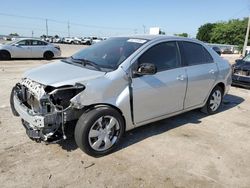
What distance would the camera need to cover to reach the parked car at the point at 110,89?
3.63 meters

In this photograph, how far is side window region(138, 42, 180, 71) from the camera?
4410mm

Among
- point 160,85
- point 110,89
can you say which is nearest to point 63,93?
point 110,89

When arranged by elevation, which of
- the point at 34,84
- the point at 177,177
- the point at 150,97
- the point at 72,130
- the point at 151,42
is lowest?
the point at 177,177

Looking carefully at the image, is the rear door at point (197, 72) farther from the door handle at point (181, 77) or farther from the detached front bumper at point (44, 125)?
the detached front bumper at point (44, 125)

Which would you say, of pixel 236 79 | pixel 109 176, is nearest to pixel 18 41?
pixel 236 79

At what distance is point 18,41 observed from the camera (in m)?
16.2

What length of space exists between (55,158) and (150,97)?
67.3 inches

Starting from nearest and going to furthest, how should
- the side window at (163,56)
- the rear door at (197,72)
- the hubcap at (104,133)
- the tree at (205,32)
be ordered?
the hubcap at (104,133)
the side window at (163,56)
the rear door at (197,72)
the tree at (205,32)

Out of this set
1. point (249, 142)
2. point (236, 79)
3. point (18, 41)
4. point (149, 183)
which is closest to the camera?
point (149, 183)

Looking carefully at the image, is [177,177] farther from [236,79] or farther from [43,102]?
[236,79]

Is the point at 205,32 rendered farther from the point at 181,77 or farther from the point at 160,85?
the point at 160,85

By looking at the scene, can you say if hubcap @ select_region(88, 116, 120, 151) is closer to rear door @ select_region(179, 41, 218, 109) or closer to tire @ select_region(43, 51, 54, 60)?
rear door @ select_region(179, 41, 218, 109)

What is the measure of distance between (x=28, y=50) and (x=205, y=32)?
267 feet

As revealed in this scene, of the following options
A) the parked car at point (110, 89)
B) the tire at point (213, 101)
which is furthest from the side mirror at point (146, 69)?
the tire at point (213, 101)
